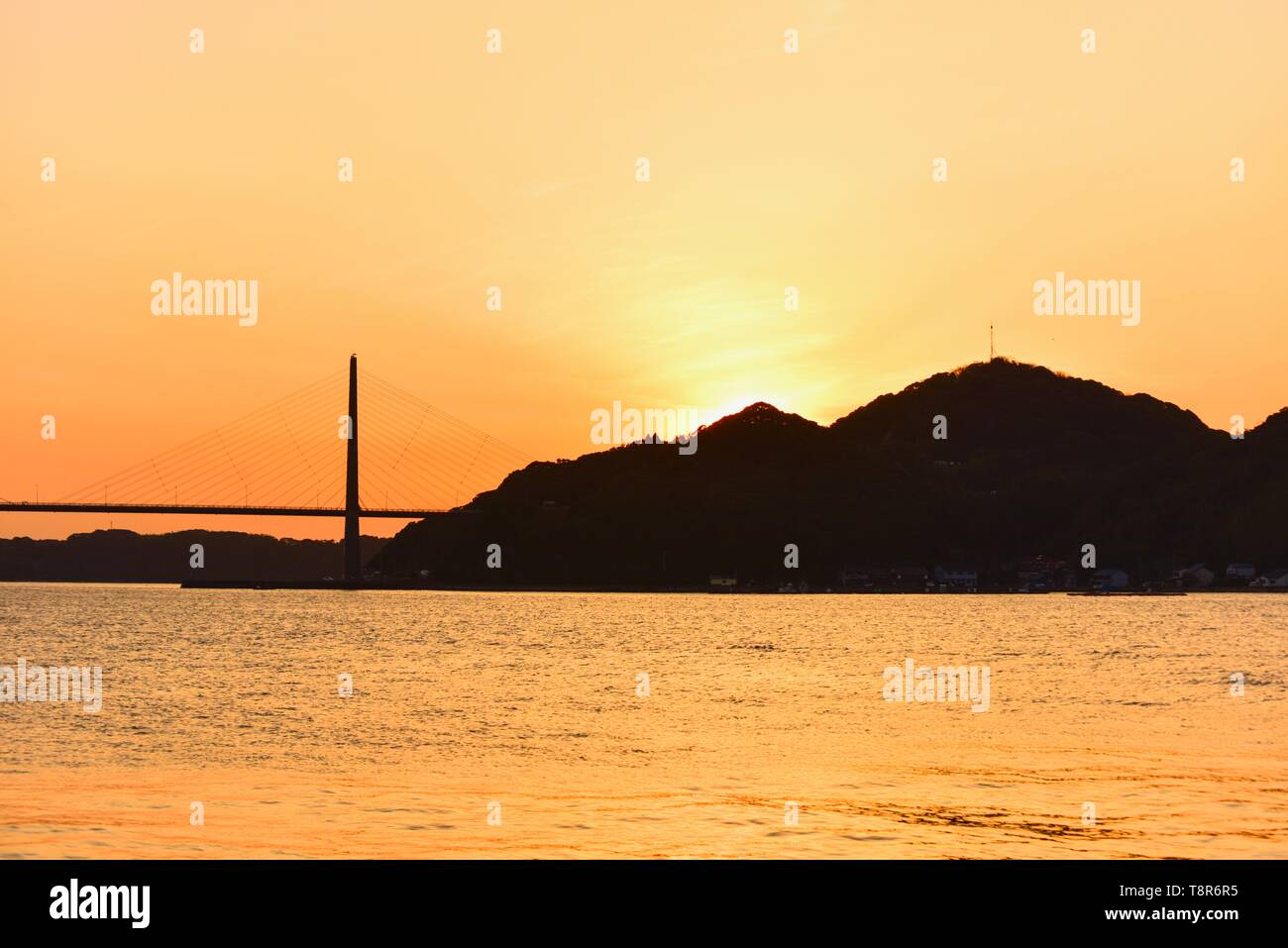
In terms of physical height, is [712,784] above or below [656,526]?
below

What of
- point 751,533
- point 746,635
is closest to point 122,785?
point 746,635

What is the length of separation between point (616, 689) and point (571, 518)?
151850 mm

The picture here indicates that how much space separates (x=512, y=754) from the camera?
27.5 metres

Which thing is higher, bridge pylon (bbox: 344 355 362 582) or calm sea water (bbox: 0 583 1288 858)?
bridge pylon (bbox: 344 355 362 582)

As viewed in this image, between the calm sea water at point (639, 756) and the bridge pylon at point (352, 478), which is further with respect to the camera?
the bridge pylon at point (352, 478)

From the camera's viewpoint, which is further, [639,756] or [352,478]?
[352,478]

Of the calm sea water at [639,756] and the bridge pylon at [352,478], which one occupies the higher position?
the bridge pylon at [352,478]

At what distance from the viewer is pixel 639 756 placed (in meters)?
27.9

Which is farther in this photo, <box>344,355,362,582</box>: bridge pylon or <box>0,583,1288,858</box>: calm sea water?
<box>344,355,362,582</box>: bridge pylon

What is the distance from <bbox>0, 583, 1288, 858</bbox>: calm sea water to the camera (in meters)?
18.0

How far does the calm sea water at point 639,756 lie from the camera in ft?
59.1
